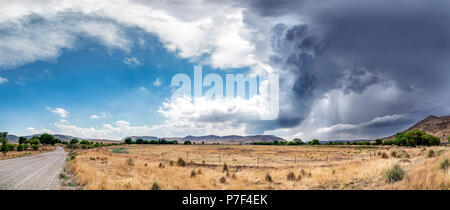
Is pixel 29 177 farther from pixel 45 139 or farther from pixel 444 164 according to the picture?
pixel 45 139

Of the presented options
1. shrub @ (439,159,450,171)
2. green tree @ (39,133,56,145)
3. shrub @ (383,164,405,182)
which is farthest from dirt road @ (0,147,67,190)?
green tree @ (39,133,56,145)

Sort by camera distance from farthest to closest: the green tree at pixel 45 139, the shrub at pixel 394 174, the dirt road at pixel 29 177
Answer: the green tree at pixel 45 139, the dirt road at pixel 29 177, the shrub at pixel 394 174

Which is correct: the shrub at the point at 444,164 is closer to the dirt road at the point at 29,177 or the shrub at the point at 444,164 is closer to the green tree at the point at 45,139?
the dirt road at the point at 29,177

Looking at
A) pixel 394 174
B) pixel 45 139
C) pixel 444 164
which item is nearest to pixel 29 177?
pixel 394 174

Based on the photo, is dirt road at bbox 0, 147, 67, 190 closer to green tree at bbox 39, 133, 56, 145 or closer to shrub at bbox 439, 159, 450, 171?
shrub at bbox 439, 159, 450, 171

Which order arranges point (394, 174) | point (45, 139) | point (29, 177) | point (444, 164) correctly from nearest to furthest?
point (444, 164)
point (394, 174)
point (29, 177)
point (45, 139)

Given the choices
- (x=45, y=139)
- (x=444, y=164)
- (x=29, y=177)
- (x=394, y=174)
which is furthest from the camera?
(x=45, y=139)

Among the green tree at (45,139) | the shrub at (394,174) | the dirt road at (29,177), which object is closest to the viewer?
the shrub at (394,174)

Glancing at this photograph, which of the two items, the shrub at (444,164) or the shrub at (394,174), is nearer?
the shrub at (444,164)

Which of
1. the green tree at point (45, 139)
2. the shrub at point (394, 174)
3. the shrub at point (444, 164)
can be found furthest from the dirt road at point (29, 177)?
the green tree at point (45, 139)
